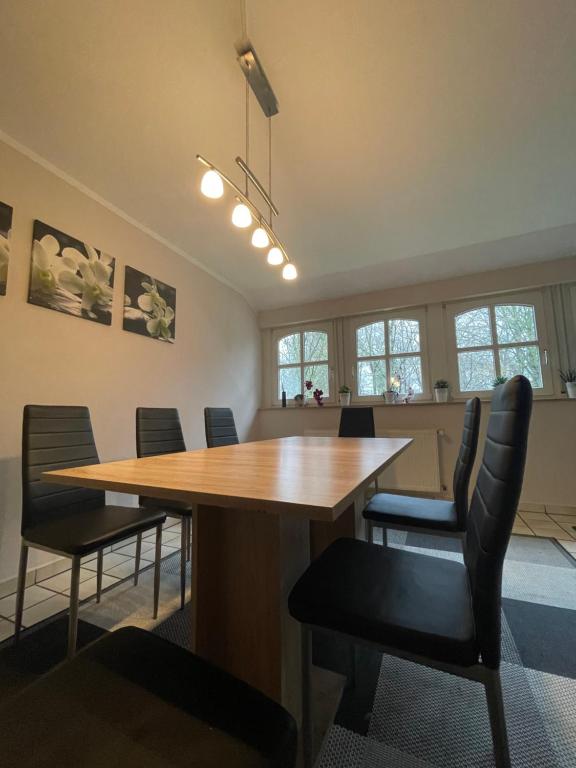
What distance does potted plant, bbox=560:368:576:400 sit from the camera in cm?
294

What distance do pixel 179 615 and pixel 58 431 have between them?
1.09m

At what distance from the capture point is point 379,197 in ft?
8.14

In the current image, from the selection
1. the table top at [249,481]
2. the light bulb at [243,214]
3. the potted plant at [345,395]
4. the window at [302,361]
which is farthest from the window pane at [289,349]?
the table top at [249,481]

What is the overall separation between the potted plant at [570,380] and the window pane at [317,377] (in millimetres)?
2389

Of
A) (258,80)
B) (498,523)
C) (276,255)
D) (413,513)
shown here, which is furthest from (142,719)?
(258,80)

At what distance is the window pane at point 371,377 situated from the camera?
390 cm

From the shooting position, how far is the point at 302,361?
4.36m

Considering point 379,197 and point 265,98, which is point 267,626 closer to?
point 265,98

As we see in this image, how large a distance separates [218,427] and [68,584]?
51.2 inches

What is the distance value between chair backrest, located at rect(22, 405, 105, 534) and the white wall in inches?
19.1

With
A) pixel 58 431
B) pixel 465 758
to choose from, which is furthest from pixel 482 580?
pixel 58 431

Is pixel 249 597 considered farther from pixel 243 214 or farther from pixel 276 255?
pixel 276 255

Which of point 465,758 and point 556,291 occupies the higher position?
point 556,291

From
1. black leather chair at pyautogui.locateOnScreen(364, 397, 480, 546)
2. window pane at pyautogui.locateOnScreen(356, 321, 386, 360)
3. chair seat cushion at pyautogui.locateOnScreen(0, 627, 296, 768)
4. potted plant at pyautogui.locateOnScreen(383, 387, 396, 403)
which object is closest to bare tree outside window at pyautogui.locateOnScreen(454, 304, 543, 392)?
potted plant at pyautogui.locateOnScreen(383, 387, 396, 403)
